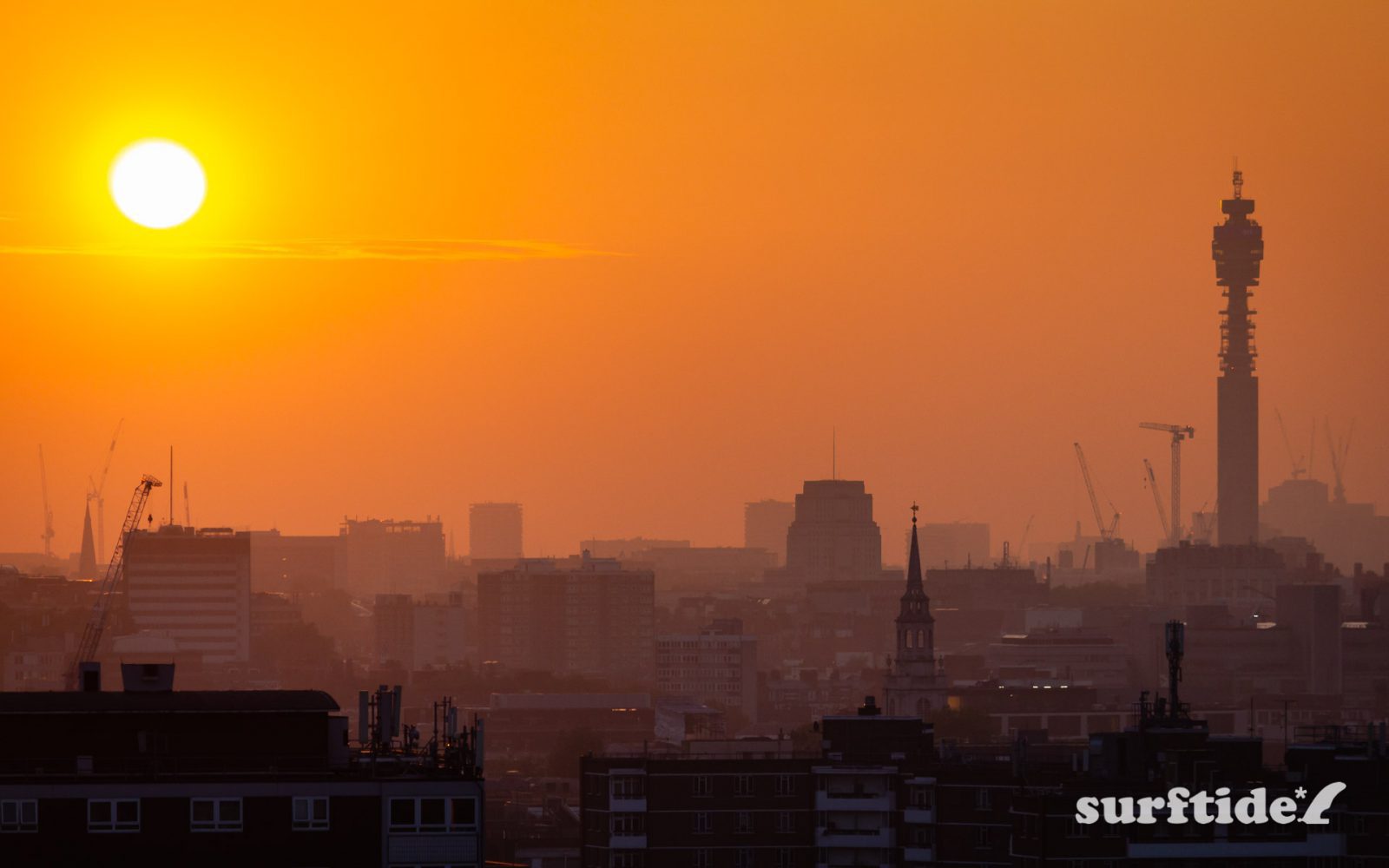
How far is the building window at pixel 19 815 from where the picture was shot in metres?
58.7

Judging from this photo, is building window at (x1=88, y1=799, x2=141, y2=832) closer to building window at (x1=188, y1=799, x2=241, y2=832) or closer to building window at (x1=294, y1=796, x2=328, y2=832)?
building window at (x1=188, y1=799, x2=241, y2=832)

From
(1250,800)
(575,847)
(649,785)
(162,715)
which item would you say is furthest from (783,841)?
(575,847)

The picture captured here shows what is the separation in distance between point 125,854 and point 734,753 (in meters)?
52.7

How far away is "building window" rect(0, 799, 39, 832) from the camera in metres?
58.7

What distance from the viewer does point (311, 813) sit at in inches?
2341

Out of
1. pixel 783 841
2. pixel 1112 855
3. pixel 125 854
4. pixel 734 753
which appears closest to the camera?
pixel 125 854

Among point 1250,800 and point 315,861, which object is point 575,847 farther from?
point 315,861

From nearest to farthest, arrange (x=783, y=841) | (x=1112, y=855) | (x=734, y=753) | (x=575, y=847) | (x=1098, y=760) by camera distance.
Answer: (x=1112, y=855)
(x=1098, y=760)
(x=783, y=841)
(x=734, y=753)
(x=575, y=847)

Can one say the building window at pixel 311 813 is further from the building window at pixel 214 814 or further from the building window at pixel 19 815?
the building window at pixel 19 815

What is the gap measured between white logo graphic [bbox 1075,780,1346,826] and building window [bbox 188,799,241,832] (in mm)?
28645

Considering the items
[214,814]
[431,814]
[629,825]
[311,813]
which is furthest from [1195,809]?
[214,814]

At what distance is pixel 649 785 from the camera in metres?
101

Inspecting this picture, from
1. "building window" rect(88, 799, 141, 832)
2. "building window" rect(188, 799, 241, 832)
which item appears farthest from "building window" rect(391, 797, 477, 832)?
"building window" rect(88, 799, 141, 832)

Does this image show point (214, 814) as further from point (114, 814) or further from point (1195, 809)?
point (1195, 809)
